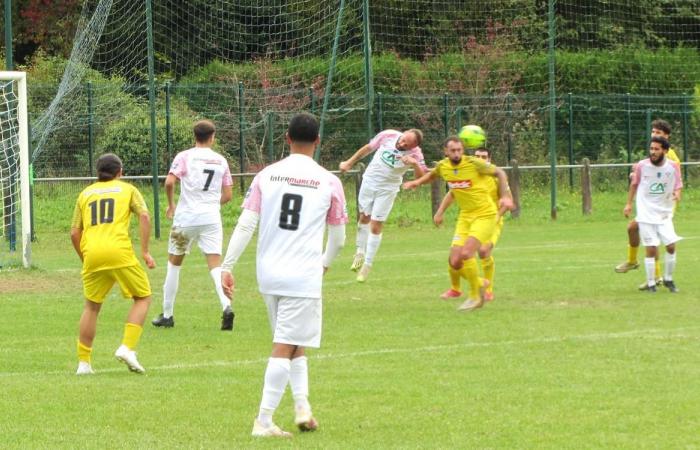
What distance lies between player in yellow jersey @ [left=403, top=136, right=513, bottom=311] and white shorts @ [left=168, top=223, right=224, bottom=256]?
2.48 metres

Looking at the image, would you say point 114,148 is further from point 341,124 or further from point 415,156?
point 415,156

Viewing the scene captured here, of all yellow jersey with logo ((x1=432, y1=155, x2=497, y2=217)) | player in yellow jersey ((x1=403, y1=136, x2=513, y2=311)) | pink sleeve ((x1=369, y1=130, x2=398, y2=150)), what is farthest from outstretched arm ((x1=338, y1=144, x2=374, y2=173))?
yellow jersey with logo ((x1=432, y1=155, x2=497, y2=217))

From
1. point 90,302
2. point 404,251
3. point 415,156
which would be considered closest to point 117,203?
point 90,302

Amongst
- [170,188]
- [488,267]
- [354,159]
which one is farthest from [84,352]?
[354,159]

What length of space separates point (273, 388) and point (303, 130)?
159 cm

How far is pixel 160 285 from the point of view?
1827cm

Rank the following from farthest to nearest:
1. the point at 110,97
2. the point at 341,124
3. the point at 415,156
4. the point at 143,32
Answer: the point at 341,124 → the point at 110,97 → the point at 143,32 → the point at 415,156

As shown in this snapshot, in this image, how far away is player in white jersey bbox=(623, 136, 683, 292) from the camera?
1712 cm

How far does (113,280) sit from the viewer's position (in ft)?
36.2

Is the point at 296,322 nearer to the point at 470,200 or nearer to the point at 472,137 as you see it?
the point at 472,137

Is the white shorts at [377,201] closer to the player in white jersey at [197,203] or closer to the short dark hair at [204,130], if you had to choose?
the player in white jersey at [197,203]

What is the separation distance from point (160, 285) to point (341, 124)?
14.3 m

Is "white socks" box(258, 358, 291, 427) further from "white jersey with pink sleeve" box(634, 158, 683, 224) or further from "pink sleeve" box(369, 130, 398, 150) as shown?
"pink sleeve" box(369, 130, 398, 150)

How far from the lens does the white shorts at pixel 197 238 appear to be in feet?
46.7
